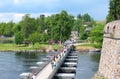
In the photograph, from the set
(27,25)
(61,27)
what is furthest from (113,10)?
(27,25)

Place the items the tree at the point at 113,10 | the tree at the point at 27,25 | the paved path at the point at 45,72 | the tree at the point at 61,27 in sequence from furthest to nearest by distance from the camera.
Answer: the tree at the point at 27,25 < the tree at the point at 61,27 < the tree at the point at 113,10 < the paved path at the point at 45,72

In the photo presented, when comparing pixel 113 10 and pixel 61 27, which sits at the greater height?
pixel 113 10

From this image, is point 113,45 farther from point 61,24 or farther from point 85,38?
point 85,38

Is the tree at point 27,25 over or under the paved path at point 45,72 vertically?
over

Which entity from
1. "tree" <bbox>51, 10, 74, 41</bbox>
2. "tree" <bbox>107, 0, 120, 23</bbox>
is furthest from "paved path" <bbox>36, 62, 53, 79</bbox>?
"tree" <bbox>51, 10, 74, 41</bbox>

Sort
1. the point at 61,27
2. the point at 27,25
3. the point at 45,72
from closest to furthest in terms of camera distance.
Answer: the point at 45,72, the point at 61,27, the point at 27,25

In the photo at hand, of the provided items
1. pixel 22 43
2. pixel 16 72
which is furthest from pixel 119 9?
pixel 22 43

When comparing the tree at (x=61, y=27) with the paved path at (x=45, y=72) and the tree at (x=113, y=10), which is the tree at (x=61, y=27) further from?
the paved path at (x=45, y=72)

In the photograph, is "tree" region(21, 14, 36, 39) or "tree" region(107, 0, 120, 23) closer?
"tree" region(107, 0, 120, 23)

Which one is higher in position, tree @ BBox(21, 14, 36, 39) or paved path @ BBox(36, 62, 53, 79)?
tree @ BBox(21, 14, 36, 39)

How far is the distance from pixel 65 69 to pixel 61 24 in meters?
79.1

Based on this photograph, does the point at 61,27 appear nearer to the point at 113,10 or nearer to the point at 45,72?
the point at 113,10

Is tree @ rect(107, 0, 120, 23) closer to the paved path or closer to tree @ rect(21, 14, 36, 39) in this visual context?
the paved path

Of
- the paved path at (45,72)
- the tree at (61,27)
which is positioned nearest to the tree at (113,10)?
the paved path at (45,72)
